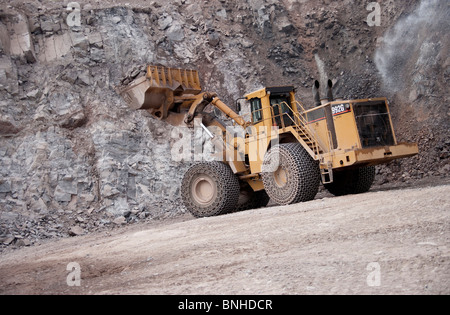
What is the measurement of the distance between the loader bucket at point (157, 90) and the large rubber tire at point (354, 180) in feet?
13.1

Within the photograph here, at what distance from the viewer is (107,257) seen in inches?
253

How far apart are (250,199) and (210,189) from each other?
144 cm

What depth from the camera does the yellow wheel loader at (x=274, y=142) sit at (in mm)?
9320

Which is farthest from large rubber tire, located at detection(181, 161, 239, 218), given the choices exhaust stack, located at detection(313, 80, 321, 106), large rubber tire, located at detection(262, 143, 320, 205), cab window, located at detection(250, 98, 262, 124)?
exhaust stack, located at detection(313, 80, 321, 106)

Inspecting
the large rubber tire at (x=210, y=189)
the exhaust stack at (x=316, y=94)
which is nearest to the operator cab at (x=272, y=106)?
the exhaust stack at (x=316, y=94)

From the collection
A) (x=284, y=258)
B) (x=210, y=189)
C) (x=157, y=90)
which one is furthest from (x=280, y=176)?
(x=284, y=258)

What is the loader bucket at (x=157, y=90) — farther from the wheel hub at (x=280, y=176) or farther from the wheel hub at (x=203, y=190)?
the wheel hub at (x=280, y=176)

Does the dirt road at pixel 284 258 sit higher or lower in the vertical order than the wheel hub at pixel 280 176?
lower

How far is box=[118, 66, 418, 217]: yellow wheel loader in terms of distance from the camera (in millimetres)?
9320

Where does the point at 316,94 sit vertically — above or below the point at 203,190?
above

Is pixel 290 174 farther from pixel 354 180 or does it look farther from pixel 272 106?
pixel 354 180

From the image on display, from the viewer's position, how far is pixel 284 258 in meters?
4.88

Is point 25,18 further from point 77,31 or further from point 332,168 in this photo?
point 332,168

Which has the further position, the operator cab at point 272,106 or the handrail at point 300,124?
the operator cab at point 272,106
